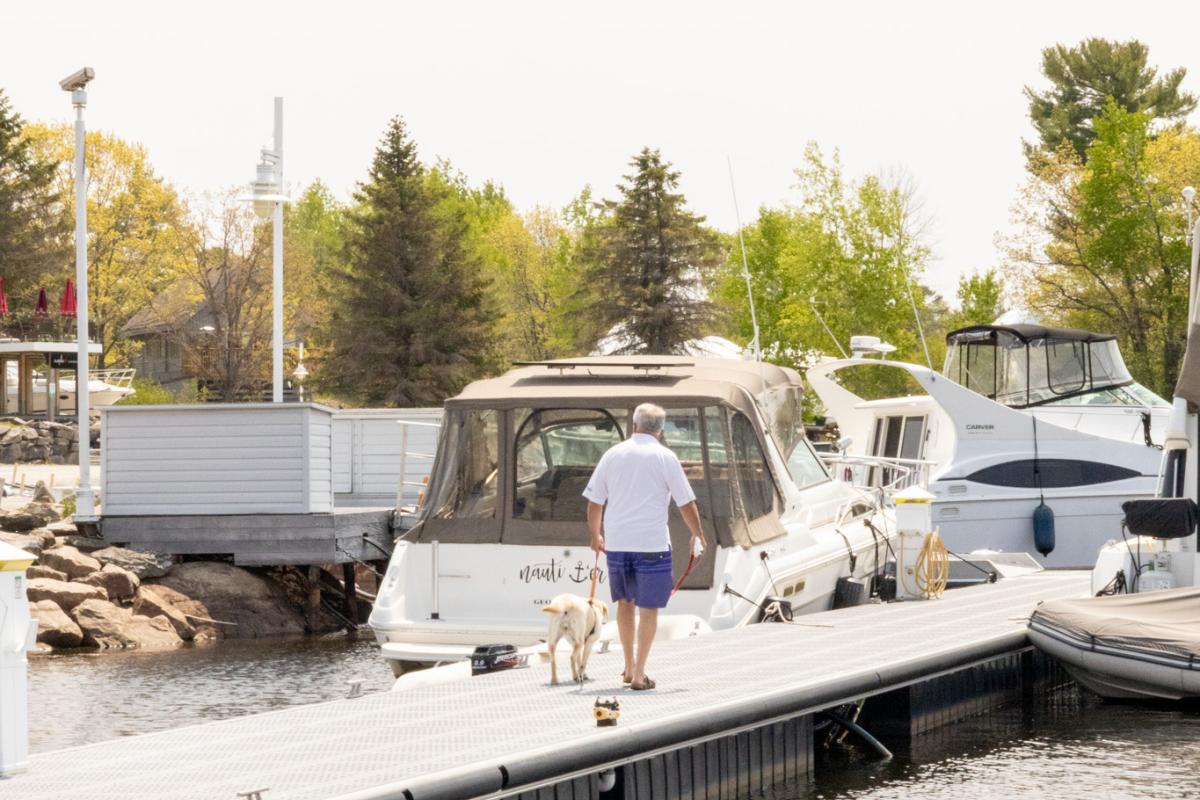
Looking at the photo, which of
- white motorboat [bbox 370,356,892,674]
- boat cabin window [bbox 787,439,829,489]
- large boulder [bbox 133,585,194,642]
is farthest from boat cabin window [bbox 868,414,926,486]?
white motorboat [bbox 370,356,892,674]

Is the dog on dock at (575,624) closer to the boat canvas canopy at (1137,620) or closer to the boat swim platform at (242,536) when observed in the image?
the boat canvas canopy at (1137,620)

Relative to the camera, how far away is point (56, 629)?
2130cm

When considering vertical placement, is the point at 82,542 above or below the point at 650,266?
below

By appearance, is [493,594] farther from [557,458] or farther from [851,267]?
[851,267]

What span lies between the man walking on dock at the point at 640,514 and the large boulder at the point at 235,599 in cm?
1405

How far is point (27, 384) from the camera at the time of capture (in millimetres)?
59875

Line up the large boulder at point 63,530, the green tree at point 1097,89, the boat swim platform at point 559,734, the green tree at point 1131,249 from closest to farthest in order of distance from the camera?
1. the boat swim platform at point 559,734
2. the large boulder at point 63,530
3. the green tree at point 1131,249
4. the green tree at point 1097,89

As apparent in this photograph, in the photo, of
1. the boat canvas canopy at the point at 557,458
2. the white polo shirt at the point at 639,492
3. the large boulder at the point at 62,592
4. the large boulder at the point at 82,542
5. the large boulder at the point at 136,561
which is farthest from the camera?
the large boulder at the point at 82,542

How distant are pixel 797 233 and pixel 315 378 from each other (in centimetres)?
1642

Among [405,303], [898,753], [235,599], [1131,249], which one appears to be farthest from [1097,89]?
[898,753]

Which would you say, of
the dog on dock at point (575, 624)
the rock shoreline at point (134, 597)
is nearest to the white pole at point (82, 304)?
the rock shoreline at point (134, 597)

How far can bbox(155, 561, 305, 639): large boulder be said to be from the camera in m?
23.9

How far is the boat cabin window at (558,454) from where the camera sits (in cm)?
1392

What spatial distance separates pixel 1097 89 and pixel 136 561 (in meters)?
63.2
